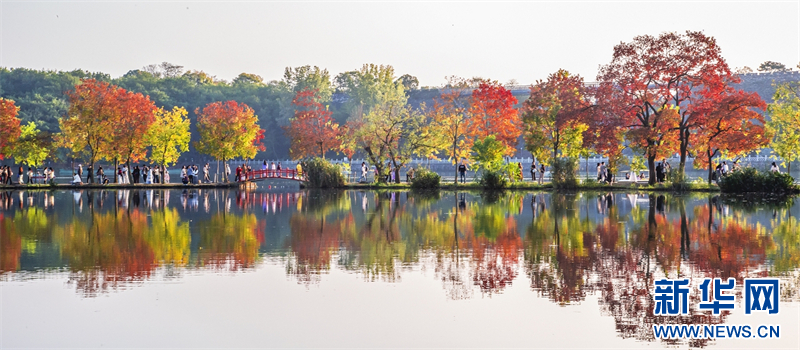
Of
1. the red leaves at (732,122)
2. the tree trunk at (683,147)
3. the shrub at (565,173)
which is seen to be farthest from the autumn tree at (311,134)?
the red leaves at (732,122)

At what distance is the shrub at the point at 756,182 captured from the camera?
121 feet

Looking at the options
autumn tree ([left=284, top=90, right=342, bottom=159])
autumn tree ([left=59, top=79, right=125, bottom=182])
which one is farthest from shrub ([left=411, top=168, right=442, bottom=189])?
autumn tree ([left=59, top=79, right=125, bottom=182])

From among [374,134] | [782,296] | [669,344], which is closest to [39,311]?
[669,344]

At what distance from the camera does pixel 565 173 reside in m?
43.5

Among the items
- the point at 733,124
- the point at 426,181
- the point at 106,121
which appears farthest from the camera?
the point at 106,121

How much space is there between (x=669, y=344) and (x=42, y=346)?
7.19 m

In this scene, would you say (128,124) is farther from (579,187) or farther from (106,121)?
(579,187)

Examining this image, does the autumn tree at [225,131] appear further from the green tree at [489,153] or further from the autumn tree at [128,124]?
the green tree at [489,153]

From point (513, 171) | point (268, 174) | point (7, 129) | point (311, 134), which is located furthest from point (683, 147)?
point (7, 129)

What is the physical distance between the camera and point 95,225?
953 inches

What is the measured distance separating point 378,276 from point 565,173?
30058 mm

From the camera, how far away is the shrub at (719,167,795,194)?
121ft

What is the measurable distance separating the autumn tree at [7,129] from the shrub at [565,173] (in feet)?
109

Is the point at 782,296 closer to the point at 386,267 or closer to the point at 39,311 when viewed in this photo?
the point at 386,267
